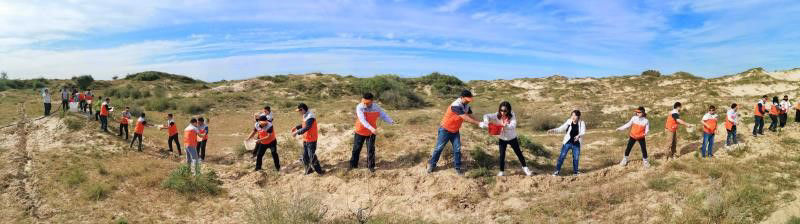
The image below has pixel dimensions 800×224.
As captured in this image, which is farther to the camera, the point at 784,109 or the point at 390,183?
the point at 784,109

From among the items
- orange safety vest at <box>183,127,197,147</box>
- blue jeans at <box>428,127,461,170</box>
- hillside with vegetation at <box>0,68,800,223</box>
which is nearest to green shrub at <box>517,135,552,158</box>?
hillside with vegetation at <box>0,68,800,223</box>

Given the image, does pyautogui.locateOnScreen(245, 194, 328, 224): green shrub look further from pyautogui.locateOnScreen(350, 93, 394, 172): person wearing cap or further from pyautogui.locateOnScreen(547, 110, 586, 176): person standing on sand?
pyautogui.locateOnScreen(547, 110, 586, 176): person standing on sand

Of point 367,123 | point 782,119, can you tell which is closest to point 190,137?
point 367,123

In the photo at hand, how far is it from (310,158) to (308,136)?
0.50 meters

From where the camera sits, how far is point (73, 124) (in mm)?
14414

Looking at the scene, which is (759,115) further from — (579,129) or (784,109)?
(579,129)

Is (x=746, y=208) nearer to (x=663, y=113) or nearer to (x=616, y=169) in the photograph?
(x=616, y=169)

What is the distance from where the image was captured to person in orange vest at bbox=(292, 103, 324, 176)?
339 inches

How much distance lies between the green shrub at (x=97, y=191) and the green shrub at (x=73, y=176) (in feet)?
2.06

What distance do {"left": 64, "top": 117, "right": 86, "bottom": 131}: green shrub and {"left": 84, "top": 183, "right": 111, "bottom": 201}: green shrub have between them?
701cm

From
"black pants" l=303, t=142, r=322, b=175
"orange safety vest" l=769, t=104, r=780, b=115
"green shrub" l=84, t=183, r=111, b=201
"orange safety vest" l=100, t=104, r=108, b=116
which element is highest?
"orange safety vest" l=769, t=104, r=780, b=115

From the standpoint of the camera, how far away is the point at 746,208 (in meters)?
6.34

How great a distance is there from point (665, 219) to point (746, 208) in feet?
3.91

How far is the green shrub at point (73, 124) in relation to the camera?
14266 mm
